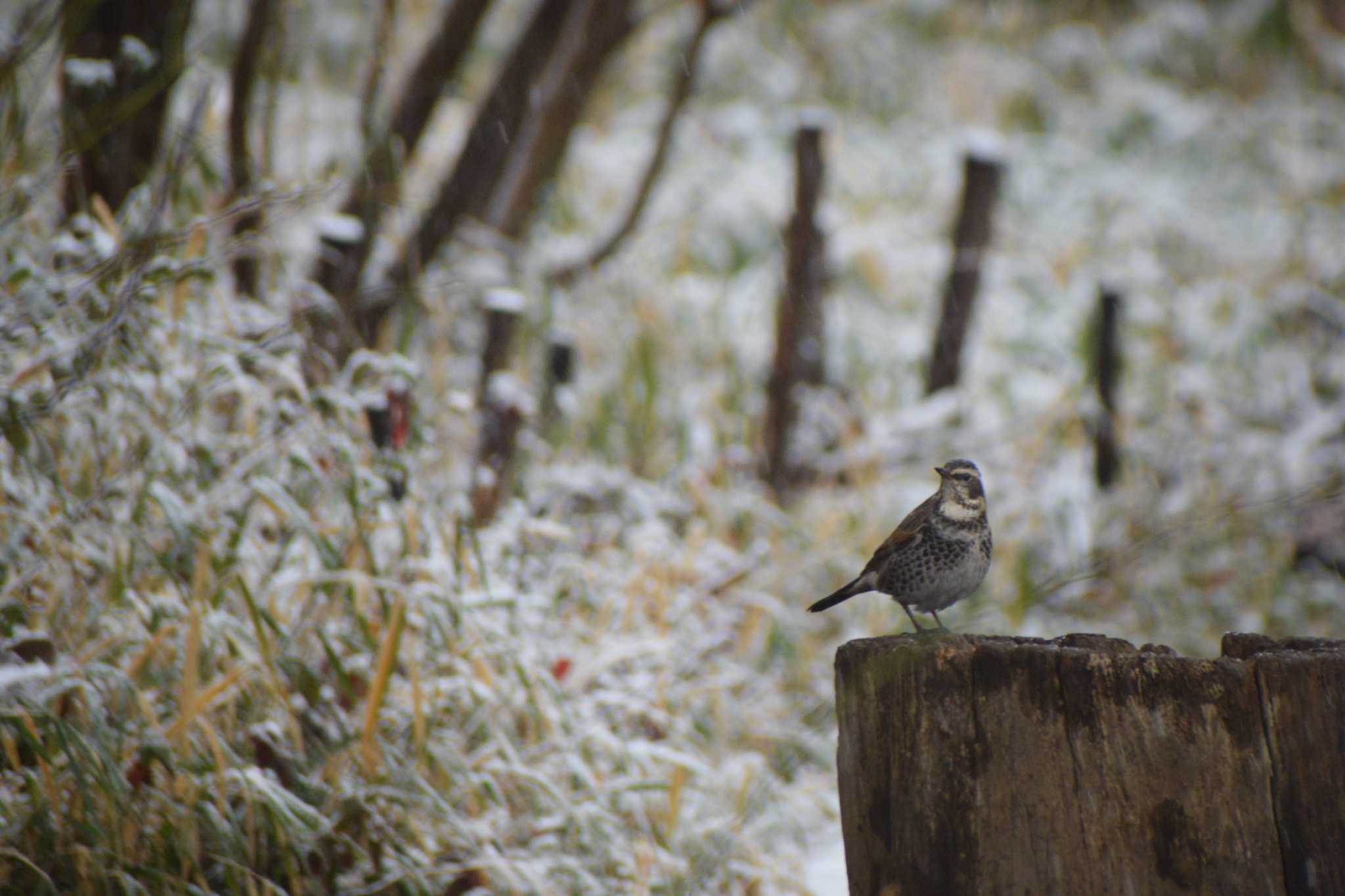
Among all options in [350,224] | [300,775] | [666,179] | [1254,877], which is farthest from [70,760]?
[666,179]

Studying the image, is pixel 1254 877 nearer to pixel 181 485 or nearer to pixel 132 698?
pixel 132 698

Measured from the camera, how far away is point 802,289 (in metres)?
5.78

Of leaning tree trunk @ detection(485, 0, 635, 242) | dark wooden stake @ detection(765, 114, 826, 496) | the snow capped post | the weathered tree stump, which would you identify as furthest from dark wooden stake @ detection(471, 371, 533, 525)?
the weathered tree stump

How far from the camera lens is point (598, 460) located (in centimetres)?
516

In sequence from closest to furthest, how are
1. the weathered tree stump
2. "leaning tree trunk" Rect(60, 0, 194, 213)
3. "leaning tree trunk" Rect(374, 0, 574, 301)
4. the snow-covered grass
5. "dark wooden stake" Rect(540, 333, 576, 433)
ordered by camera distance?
the weathered tree stump
the snow-covered grass
"leaning tree trunk" Rect(60, 0, 194, 213)
"dark wooden stake" Rect(540, 333, 576, 433)
"leaning tree trunk" Rect(374, 0, 574, 301)

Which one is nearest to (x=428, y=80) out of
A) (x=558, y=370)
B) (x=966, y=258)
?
(x=558, y=370)

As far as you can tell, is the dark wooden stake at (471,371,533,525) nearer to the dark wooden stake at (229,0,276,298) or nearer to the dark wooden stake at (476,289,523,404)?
the dark wooden stake at (476,289,523,404)

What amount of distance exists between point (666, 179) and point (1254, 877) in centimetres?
781

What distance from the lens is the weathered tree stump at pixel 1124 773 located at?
1524 millimetres

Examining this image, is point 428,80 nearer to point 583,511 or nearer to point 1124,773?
point 583,511

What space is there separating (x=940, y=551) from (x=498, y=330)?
2.75 m

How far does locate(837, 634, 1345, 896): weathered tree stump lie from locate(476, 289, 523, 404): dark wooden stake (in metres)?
2.88

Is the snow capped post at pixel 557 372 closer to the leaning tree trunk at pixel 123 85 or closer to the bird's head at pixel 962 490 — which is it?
the leaning tree trunk at pixel 123 85

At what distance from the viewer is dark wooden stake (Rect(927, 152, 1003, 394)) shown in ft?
20.8
